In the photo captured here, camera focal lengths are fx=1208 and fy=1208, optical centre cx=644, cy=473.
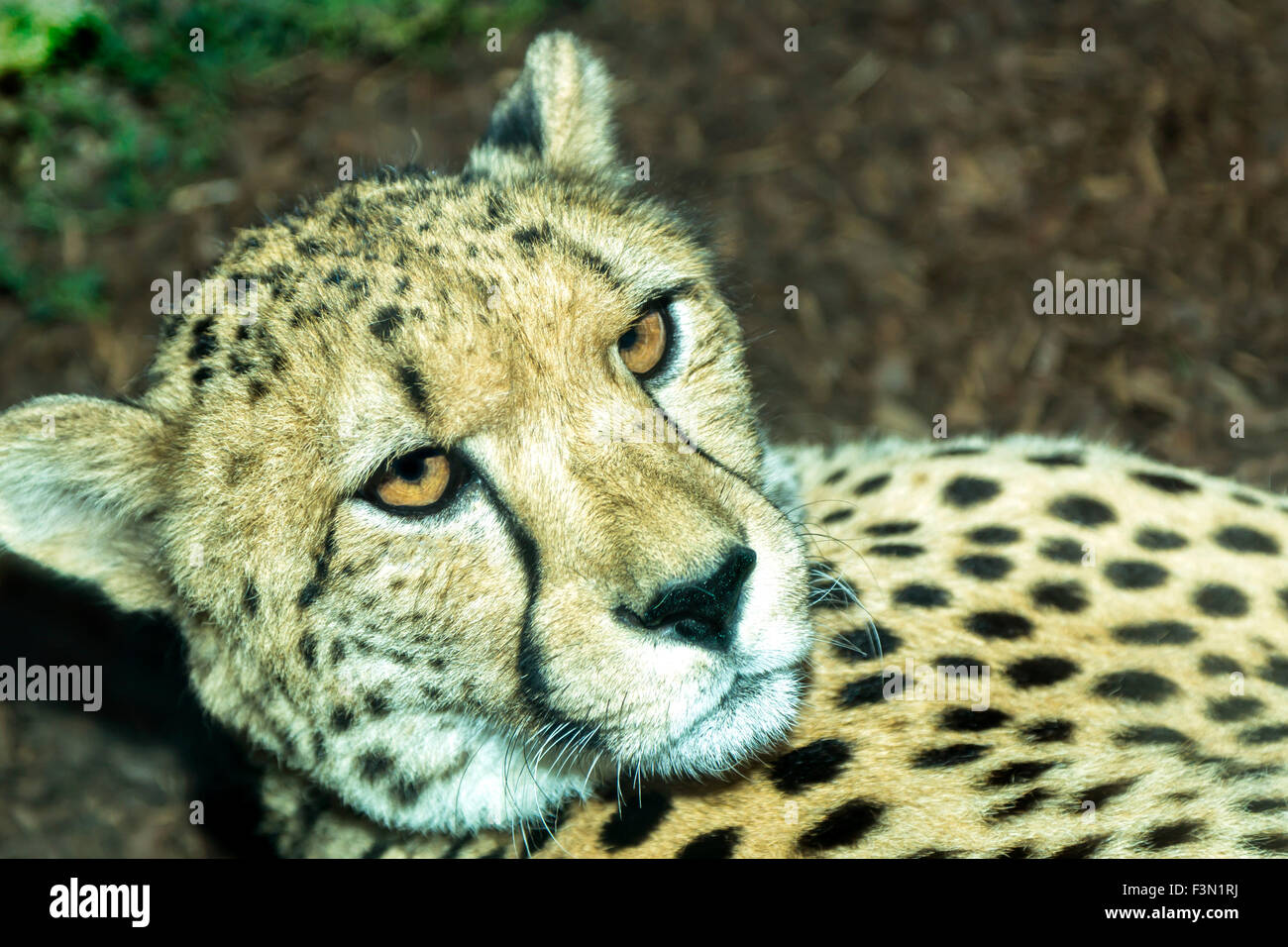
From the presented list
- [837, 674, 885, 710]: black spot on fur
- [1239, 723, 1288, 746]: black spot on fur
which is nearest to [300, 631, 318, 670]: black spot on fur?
[837, 674, 885, 710]: black spot on fur

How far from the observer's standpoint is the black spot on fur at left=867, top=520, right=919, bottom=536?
273 cm

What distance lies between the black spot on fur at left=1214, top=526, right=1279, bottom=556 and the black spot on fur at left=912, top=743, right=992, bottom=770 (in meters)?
0.85

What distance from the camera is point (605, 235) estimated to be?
90.4 inches

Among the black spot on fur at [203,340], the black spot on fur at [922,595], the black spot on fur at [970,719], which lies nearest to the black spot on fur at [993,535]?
the black spot on fur at [922,595]

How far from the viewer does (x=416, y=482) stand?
2.06m

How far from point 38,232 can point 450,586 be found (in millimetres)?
2905

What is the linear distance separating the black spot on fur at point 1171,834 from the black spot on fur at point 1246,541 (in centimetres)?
84

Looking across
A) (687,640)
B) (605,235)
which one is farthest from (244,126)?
(687,640)

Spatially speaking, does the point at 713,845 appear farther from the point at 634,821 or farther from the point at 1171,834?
the point at 1171,834

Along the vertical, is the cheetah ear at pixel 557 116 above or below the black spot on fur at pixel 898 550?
above

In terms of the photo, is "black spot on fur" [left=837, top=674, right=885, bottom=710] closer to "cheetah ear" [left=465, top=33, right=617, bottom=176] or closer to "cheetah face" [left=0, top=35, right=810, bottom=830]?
"cheetah face" [left=0, top=35, right=810, bottom=830]

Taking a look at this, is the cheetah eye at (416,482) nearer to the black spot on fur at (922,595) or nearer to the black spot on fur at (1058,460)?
the black spot on fur at (922,595)

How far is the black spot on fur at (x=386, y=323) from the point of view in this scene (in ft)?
6.60
